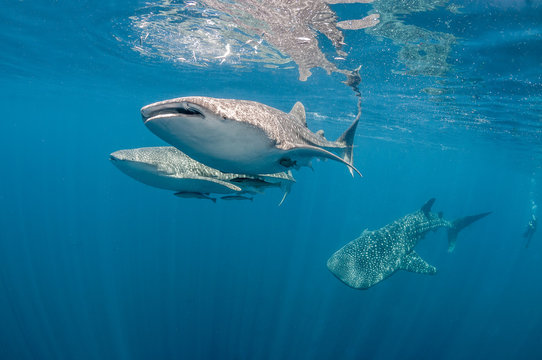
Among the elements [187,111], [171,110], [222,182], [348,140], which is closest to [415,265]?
[348,140]

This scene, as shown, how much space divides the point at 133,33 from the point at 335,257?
1349cm

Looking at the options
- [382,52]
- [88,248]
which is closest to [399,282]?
[382,52]

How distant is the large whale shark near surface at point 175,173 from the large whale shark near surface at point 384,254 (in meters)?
4.93

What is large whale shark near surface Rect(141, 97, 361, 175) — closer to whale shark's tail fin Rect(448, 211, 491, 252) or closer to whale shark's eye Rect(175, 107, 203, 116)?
whale shark's eye Rect(175, 107, 203, 116)

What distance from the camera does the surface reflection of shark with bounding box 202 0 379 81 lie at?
888 centimetres

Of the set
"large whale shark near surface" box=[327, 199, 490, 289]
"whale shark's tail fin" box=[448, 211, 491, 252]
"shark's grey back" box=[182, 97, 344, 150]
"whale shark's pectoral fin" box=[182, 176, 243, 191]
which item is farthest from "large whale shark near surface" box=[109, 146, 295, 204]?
"whale shark's tail fin" box=[448, 211, 491, 252]

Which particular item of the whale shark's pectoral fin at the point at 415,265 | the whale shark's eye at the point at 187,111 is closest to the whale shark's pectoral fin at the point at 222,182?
the whale shark's eye at the point at 187,111

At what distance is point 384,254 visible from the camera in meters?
9.51

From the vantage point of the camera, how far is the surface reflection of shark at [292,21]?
8.88m

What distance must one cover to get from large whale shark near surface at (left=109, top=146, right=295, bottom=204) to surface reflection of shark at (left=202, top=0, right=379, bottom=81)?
6.53 meters

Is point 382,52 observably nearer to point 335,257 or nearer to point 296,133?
point 335,257

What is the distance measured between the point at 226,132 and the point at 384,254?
28.0 feet

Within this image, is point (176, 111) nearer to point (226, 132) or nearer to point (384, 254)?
point (226, 132)

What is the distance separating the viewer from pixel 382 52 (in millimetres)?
11555
